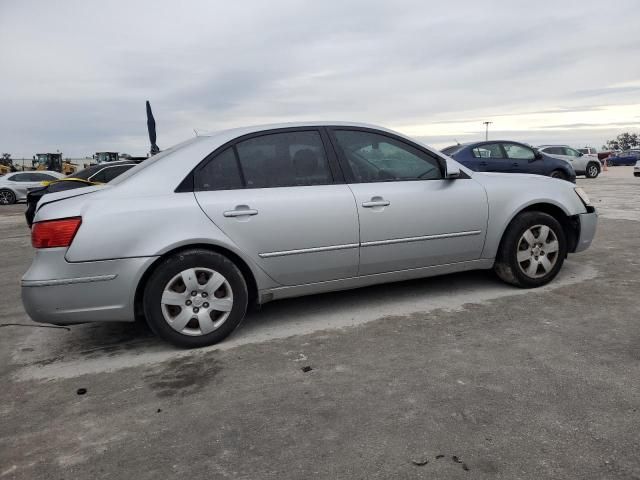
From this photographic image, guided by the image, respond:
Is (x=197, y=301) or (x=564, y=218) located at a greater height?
(x=564, y=218)

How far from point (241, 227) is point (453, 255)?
1830 millimetres

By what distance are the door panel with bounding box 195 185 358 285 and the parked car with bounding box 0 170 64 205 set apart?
1919 centimetres

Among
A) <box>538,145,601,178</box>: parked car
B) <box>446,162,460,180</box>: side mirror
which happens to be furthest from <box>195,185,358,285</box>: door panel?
<box>538,145,601,178</box>: parked car

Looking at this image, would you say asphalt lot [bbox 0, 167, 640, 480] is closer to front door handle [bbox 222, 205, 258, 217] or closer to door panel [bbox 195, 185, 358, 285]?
door panel [bbox 195, 185, 358, 285]

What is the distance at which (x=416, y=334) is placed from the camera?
11.7 feet

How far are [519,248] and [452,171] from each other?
95 cm

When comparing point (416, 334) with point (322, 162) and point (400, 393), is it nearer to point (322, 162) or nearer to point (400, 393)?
point (400, 393)

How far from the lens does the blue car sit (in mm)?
12844

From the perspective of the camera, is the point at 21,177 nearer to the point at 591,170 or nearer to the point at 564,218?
the point at 564,218

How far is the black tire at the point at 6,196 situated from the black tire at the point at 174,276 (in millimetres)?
20071

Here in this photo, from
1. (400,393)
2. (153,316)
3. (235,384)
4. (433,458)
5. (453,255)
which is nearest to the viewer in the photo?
(433,458)

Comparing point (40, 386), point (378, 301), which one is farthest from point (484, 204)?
point (40, 386)

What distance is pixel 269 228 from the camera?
11.8 ft

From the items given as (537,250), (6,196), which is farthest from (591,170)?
(6,196)
